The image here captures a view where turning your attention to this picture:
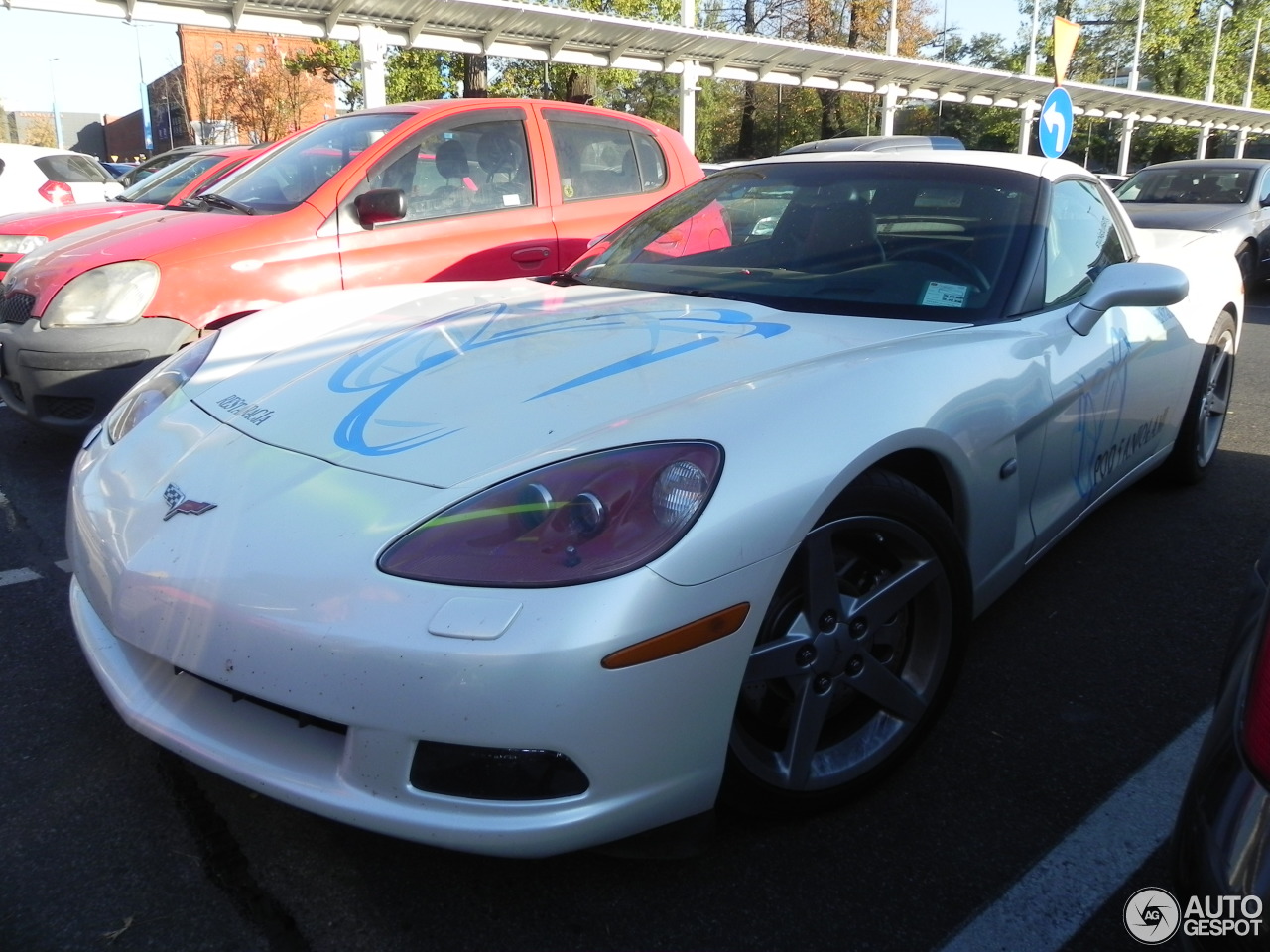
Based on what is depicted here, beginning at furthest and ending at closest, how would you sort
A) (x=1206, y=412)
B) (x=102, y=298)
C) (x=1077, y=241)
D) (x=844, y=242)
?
(x=102, y=298), (x=1206, y=412), (x=1077, y=241), (x=844, y=242)

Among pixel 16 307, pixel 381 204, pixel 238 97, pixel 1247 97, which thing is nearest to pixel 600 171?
pixel 381 204

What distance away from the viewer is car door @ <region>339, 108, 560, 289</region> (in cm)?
475

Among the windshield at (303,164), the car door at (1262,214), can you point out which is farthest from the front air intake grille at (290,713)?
the car door at (1262,214)

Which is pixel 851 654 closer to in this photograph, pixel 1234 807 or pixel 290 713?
pixel 1234 807

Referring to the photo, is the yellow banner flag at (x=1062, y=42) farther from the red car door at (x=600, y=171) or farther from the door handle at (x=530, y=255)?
the door handle at (x=530, y=255)

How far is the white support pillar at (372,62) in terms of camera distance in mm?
12523

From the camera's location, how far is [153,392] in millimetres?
2576

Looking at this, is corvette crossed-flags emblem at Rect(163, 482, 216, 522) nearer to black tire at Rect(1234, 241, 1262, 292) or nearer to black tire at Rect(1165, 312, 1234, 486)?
black tire at Rect(1165, 312, 1234, 486)

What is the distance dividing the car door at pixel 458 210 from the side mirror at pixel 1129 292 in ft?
9.69

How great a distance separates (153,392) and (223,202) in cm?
278

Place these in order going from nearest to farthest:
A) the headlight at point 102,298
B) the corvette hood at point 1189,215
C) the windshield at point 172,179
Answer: the headlight at point 102,298 < the windshield at point 172,179 < the corvette hood at point 1189,215

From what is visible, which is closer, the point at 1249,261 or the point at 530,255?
the point at 530,255

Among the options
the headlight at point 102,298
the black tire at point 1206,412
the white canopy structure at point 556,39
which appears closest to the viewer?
the black tire at point 1206,412

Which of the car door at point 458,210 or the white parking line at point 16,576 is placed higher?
the car door at point 458,210
